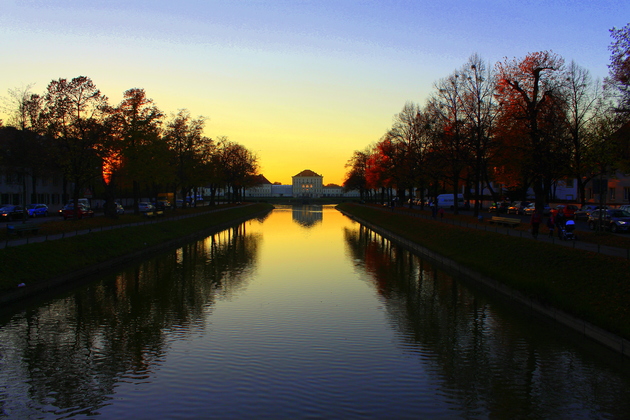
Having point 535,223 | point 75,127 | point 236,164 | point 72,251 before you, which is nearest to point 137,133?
point 75,127

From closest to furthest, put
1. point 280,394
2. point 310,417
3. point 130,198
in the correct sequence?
point 310,417
point 280,394
point 130,198

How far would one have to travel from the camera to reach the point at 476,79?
45375 millimetres

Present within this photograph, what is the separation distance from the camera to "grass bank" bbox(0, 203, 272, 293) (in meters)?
17.9

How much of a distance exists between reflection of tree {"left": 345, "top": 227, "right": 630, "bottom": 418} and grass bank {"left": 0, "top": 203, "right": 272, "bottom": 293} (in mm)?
12615

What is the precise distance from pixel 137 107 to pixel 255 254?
2418 centimetres

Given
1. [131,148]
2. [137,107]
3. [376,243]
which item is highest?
[137,107]

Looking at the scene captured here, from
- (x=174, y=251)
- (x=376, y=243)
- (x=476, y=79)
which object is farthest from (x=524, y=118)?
(x=174, y=251)

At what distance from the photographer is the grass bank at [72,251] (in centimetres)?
1793

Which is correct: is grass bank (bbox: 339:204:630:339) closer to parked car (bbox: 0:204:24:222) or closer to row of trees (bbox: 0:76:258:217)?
row of trees (bbox: 0:76:258:217)

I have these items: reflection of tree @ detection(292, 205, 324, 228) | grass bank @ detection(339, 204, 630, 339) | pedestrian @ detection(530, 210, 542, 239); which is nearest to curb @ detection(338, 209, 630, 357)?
grass bank @ detection(339, 204, 630, 339)

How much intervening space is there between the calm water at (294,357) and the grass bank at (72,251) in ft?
5.44

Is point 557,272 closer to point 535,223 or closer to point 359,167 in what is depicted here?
point 535,223

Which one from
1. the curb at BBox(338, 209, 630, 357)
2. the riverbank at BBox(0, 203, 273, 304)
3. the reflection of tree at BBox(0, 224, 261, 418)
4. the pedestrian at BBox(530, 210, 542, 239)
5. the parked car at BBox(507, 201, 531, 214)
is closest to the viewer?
the reflection of tree at BBox(0, 224, 261, 418)

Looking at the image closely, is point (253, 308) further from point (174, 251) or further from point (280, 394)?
point (174, 251)
